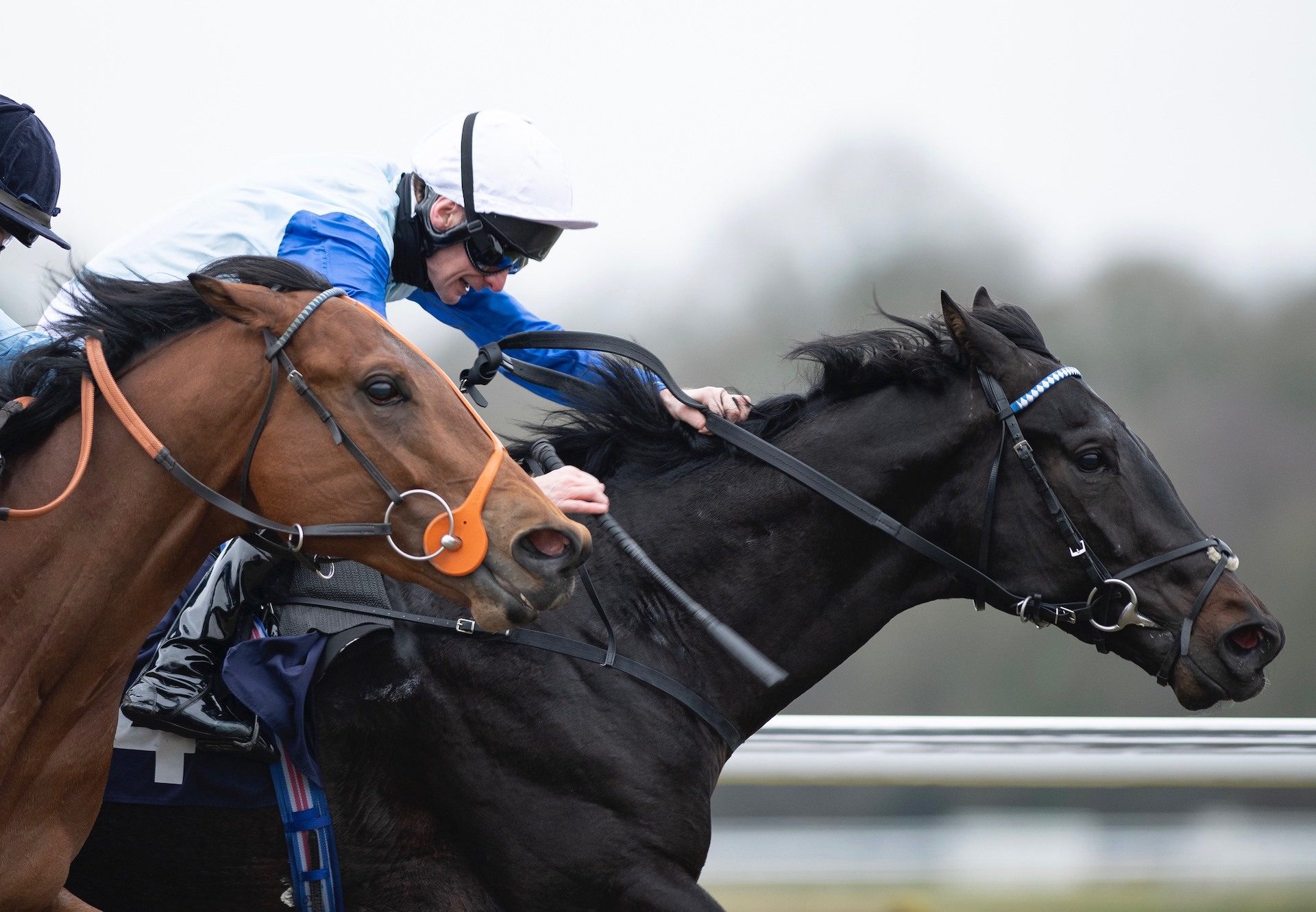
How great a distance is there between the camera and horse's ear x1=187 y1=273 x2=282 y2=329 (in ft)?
7.13

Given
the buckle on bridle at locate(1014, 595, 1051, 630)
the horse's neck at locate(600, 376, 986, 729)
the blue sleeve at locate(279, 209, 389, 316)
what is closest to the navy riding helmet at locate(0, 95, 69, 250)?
the blue sleeve at locate(279, 209, 389, 316)

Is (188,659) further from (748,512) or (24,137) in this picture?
(748,512)

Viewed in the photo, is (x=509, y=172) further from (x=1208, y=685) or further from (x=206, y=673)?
(x=1208, y=685)

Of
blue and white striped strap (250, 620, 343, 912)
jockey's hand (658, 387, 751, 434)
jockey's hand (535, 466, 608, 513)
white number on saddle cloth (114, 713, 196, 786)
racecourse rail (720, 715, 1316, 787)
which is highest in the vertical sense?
jockey's hand (658, 387, 751, 434)

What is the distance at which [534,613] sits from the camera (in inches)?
84.0

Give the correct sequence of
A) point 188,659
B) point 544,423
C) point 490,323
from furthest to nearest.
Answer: point 490,323
point 544,423
point 188,659

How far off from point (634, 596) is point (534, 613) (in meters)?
0.81

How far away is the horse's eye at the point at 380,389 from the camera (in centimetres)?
216

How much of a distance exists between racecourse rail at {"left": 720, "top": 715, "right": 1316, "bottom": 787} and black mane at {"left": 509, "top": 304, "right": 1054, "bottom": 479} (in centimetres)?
143

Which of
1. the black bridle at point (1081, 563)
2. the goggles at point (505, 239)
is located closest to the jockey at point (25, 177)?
the goggles at point (505, 239)

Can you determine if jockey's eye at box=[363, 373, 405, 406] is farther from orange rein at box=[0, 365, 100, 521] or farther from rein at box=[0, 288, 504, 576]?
orange rein at box=[0, 365, 100, 521]

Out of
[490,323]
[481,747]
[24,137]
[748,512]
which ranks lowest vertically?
[481,747]

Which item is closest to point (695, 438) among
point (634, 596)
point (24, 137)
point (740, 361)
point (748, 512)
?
point (748, 512)

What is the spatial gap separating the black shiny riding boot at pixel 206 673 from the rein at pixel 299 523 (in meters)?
0.56
